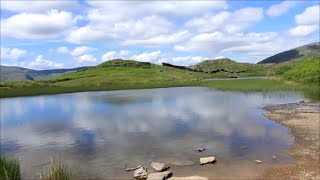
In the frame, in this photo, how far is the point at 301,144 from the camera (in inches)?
1592

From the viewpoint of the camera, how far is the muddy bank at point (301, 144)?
2992 centimetres

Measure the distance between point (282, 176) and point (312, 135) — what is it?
17.6m

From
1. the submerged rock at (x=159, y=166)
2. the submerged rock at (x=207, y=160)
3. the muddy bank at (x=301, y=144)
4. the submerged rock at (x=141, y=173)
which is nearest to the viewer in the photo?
the muddy bank at (x=301, y=144)

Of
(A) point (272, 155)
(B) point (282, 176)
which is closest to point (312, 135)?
(A) point (272, 155)

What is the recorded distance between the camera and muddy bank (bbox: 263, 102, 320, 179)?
29.9m

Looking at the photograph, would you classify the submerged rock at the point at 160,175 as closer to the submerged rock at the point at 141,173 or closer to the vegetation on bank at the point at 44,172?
the submerged rock at the point at 141,173

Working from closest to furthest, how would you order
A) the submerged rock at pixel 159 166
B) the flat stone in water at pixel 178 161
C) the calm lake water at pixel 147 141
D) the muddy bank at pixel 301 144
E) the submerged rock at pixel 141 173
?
1. the muddy bank at pixel 301 144
2. the submerged rock at pixel 141 173
3. the submerged rock at pixel 159 166
4. the calm lake water at pixel 147 141
5. the flat stone in water at pixel 178 161

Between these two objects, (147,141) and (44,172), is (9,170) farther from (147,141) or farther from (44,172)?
(147,141)

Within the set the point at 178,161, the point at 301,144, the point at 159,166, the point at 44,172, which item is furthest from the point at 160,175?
the point at 301,144

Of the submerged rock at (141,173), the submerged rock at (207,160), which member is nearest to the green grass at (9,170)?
the submerged rock at (141,173)

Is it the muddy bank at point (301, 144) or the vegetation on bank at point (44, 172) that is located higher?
the vegetation on bank at point (44, 172)

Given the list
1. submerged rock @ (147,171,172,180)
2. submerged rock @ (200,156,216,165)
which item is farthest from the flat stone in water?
submerged rock @ (147,171,172,180)

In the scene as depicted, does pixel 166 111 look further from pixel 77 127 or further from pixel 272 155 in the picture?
pixel 272 155

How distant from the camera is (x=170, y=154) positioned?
3788 cm
